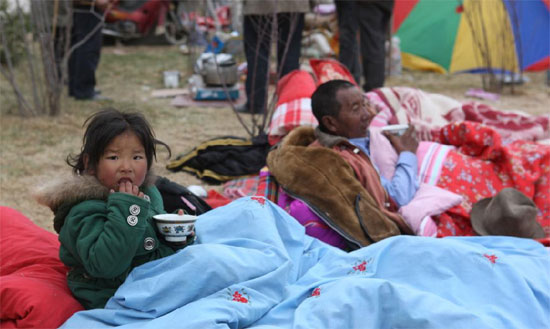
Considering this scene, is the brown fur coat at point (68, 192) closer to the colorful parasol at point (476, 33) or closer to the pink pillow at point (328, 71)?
the pink pillow at point (328, 71)

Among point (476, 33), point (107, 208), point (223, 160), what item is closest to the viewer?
point (107, 208)

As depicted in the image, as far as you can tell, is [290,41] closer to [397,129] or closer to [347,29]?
[347,29]

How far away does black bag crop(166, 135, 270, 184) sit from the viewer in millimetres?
4281

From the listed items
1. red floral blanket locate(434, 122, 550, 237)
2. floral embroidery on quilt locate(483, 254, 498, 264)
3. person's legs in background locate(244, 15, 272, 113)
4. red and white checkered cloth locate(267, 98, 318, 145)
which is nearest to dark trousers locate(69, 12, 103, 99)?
person's legs in background locate(244, 15, 272, 113)

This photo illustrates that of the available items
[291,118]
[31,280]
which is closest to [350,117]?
[291,118]

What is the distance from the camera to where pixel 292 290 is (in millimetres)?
2285

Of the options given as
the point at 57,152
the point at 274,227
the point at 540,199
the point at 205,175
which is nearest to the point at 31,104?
the point at 57,152

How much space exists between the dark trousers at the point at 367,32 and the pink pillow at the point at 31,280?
404 centimetres

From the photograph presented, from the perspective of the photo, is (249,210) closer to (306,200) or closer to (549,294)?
(306,200)

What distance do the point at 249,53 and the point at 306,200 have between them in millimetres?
2861

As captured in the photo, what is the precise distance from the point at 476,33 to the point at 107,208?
642 cm

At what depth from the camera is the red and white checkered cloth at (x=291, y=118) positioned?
4109 millimetres

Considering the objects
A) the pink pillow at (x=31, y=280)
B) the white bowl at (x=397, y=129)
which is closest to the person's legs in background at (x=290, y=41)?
the white bowl at (x=397, y=129)

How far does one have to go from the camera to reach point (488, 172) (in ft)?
11.7
